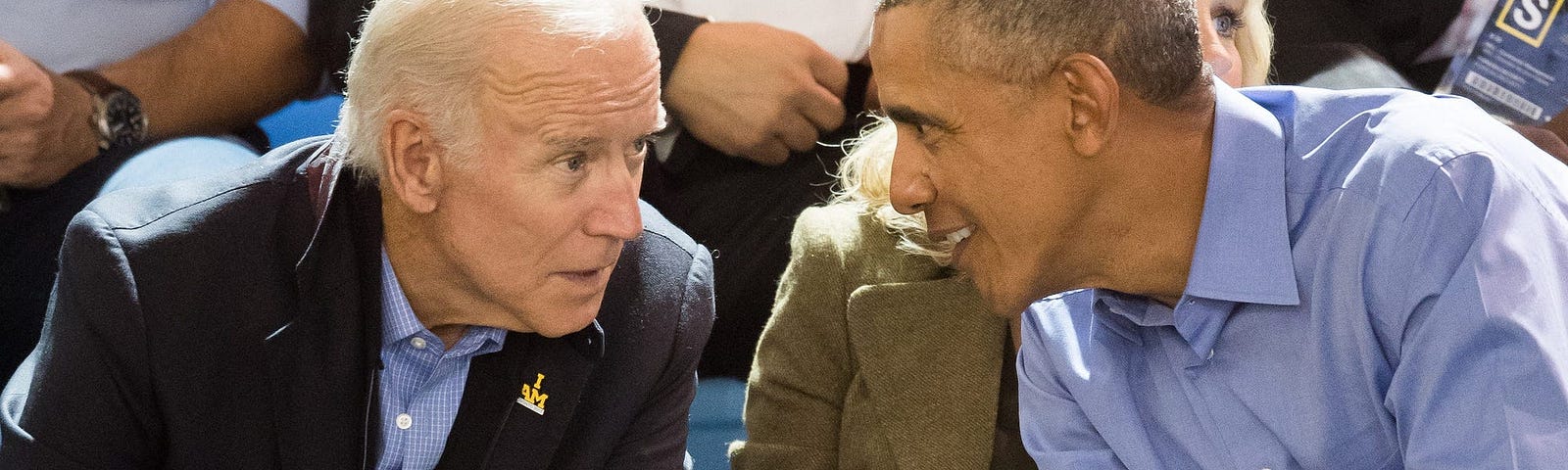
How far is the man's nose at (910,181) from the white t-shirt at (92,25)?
1.43 meters

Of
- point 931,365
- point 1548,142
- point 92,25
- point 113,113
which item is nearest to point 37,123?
point 113,113

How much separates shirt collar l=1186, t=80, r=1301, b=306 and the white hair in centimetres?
68

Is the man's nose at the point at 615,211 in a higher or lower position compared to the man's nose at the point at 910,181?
lower

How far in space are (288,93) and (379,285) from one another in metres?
0.98

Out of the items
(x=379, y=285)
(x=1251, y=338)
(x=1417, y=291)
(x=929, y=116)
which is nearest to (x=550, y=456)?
(x=379, y=285)

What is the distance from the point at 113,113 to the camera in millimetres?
2416

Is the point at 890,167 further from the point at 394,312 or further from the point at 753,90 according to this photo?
the point at 394,312

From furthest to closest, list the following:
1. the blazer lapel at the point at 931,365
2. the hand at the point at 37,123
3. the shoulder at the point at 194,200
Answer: the hand at the point at 37,123, the blazer lapel at the point at 931,365, the shoulder at the point at 194,200

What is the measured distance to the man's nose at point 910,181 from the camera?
1575 mm

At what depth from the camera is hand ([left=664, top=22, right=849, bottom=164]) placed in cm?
240

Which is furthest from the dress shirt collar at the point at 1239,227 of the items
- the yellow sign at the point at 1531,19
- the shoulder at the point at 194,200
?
the yellow sign at the point at 1531,19

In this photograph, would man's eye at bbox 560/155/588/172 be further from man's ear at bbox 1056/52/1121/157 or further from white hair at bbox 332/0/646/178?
man's ear at bbox 1056/52/1121/157

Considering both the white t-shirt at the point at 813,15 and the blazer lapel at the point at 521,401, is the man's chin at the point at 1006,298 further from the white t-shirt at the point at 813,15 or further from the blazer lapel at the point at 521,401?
the white t-shirt at the point at 813,15

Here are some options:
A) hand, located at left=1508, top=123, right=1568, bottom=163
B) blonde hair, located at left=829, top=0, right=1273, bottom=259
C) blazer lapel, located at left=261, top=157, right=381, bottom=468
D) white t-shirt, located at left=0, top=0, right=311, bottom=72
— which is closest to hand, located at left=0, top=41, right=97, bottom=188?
white t-shirt, located at left=0, top=0, right=311, bottom=72
